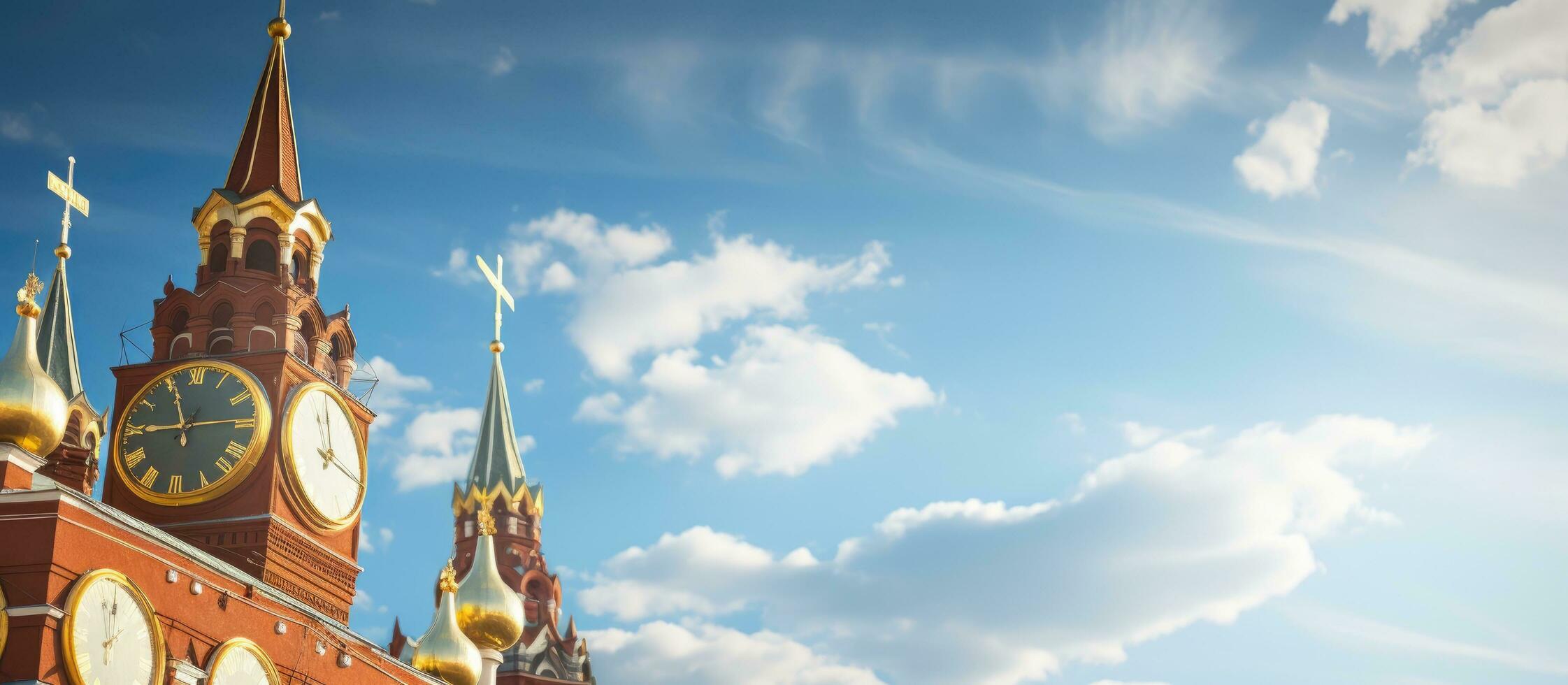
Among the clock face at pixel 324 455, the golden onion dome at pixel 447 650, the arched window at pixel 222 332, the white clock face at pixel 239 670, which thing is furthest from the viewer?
the arched window at pixel 222 332

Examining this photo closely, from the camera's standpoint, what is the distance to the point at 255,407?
3450 cm

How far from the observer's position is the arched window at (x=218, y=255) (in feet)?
125

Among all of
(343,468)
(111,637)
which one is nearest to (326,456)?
(343,468)

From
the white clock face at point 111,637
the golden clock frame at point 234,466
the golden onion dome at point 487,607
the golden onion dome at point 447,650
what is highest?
the golden clock frame at point 234,466

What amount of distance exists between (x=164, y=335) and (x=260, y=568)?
6586 mm

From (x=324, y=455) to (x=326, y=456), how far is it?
0.03 m

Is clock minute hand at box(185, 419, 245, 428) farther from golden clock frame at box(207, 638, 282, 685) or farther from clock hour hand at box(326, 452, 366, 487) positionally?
golden clock frame at box(207, 638, 282, 685)

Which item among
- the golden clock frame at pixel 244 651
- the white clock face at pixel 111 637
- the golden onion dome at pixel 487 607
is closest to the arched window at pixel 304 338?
the golden onion dome at pixel 487 607

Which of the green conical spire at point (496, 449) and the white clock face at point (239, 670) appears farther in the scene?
the green conical spire at point (496, 449)

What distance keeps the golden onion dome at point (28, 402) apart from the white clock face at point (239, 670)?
4077 millimetres

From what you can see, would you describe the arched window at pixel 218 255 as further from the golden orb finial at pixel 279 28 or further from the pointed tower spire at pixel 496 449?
the pointed tower spire at pixel 496 449

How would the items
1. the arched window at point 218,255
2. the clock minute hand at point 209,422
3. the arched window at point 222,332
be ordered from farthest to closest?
1. the arched window at point 218,255
2. the arched window at point 222,332
3. the clock minute hand at point 209,422

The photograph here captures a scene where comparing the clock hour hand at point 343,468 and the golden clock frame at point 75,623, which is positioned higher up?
the clock hour hand at point 343,468

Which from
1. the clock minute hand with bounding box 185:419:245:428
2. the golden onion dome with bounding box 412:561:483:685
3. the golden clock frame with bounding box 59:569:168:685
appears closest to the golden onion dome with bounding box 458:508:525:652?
the golden onion dome with bounding box 412:561:483:685
